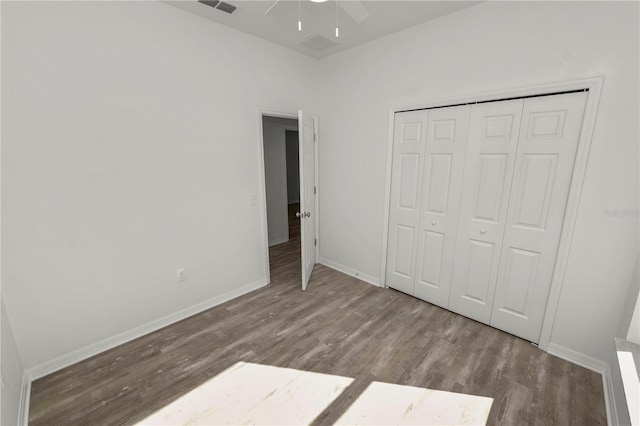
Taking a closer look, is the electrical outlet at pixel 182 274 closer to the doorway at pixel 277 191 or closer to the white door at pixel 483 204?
the doorway at pixel 277 191

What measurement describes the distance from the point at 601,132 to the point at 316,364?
2.59m

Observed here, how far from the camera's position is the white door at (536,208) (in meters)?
2.04

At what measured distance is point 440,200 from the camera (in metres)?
2.74

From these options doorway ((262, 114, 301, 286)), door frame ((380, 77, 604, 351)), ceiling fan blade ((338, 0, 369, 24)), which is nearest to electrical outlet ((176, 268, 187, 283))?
doorway ((262, 114, 301, 286))

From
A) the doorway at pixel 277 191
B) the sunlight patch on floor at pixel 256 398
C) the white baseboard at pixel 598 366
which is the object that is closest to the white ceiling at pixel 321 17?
the doorway at pixel 277 191

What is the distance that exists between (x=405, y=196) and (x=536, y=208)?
3.72ft

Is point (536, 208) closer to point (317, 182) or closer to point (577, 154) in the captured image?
point (577, 154)

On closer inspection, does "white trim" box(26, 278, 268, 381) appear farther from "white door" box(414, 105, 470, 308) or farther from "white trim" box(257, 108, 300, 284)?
"white door" box(414, 105, 470, 308)

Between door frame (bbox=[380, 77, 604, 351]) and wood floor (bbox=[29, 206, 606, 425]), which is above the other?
door frame (bbox=[380, 77, 604, 351])

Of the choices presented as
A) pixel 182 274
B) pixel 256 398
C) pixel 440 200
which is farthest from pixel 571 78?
pixel 182 274

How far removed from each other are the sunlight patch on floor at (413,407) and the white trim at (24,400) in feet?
6.15

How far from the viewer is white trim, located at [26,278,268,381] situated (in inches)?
80.4

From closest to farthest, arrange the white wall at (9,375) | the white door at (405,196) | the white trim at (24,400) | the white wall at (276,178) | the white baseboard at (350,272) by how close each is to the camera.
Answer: the white wall at (9,375), the white trim at (24,400), the white door at (405,196), the white baseboard at (350,272), the white wall at (276,178)

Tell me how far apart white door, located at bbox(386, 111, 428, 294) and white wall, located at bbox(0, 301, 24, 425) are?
3.08 m
